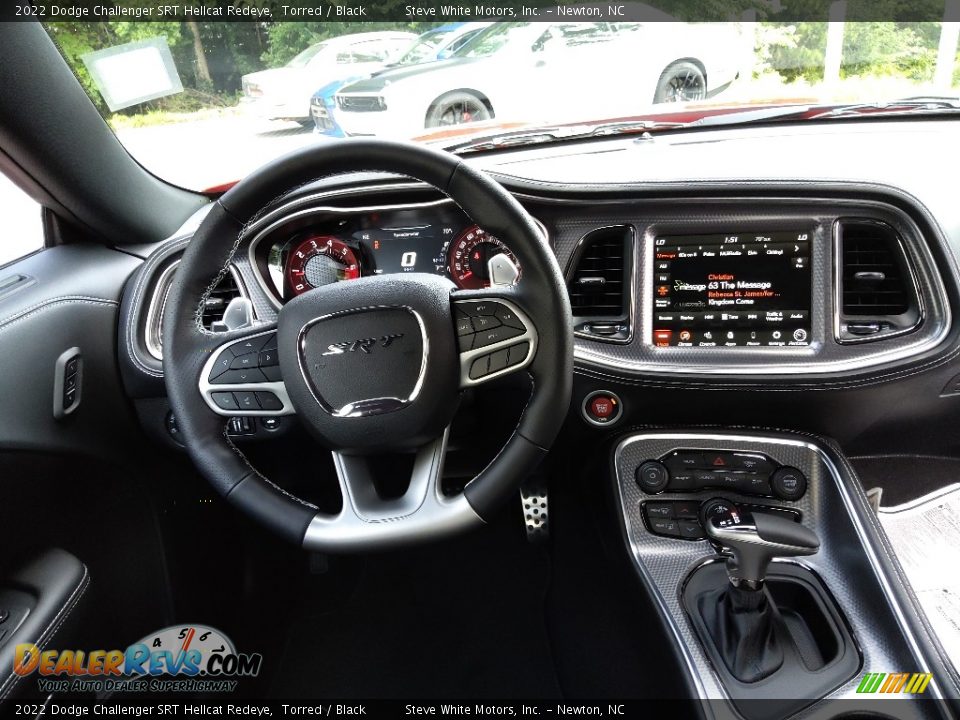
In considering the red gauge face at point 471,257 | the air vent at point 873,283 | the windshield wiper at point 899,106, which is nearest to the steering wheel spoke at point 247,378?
the red gauge face at point 471,257

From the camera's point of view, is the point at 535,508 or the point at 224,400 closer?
the point at 224,400

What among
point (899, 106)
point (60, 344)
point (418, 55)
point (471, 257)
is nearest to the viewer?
point (60, 344)

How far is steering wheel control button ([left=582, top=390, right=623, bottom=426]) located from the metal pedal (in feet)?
0.97

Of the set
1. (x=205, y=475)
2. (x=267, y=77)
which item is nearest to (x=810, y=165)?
(x=267, y=77)

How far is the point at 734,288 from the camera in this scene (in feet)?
5.98

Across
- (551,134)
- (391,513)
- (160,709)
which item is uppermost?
(551,134)

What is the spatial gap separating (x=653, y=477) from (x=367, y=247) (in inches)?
38.2

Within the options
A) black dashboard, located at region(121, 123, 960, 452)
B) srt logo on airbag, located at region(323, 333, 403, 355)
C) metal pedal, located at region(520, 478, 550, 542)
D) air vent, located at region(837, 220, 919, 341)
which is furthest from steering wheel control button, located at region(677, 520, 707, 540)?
srt logo on airbag, located at region(323, 333, 403, 355)

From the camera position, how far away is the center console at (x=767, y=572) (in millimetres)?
1451

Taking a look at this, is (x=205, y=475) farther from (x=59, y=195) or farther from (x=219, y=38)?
(x=219, y=38)

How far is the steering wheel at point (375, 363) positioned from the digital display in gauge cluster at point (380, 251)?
0.50 meters

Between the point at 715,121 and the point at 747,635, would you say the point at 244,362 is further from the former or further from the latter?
the point at 715,121

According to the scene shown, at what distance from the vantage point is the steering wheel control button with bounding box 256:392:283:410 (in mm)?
1334

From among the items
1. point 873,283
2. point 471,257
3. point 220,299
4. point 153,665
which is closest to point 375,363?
point 471,257
